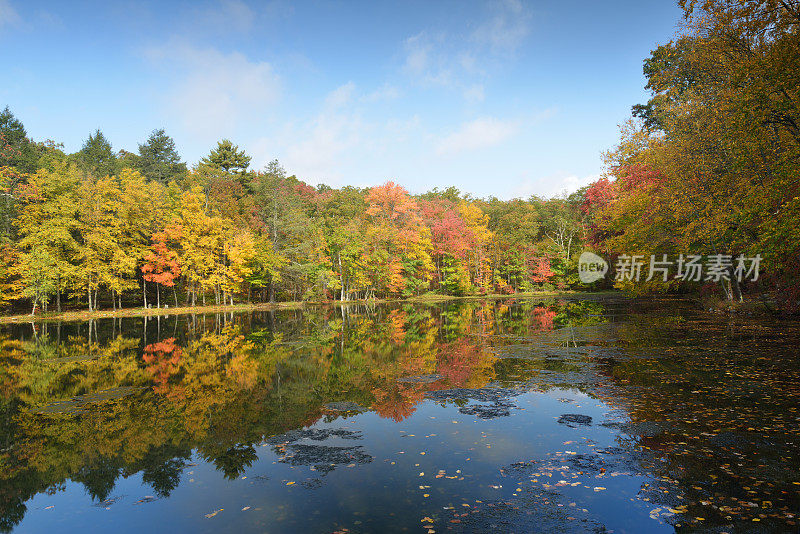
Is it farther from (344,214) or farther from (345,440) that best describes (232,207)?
(345,440)

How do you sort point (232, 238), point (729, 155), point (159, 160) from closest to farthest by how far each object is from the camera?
point (729, 155) → point (232, 238) → point (159, 160)

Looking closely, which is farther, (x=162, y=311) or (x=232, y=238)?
(x=232, y=238)

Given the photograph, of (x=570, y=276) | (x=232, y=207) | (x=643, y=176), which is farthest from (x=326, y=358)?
(x=570, y=276)

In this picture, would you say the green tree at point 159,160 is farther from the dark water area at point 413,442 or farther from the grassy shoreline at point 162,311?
the dark water area at point 413,442

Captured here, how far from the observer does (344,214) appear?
185 ft

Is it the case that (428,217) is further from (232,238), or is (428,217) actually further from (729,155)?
(729,155)

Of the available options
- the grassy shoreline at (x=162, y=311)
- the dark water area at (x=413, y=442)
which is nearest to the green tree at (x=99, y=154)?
the grassy shoreline at (x=162, y=311)

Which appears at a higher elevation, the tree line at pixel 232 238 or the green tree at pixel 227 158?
the green tree at pixel 227 158

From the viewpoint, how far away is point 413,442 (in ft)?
22.9

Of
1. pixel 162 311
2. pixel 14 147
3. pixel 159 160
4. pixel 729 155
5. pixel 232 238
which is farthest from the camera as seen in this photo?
pixel 159 160

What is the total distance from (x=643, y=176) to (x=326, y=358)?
996 inches

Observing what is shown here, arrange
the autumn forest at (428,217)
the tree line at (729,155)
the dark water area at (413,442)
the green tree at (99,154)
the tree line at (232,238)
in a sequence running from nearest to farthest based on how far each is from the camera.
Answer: the dark water area at (413,442)
the tree line at (729,155)
the autumn forest at (428,217)
the tree line at (232,238)
the green tree at (99,154)

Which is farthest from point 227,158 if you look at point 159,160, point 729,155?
point 729,155

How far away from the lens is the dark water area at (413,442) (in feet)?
15.7
